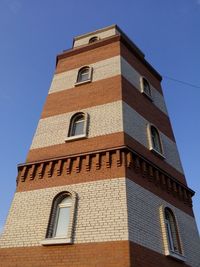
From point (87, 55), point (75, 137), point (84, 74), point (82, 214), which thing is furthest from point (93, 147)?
point (87, 55)

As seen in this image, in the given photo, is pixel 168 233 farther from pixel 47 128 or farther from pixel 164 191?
pixel 47 128

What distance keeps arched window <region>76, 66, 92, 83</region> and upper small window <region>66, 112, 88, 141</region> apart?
2.12 meters

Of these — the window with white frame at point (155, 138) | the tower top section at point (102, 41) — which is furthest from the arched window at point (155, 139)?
the tower top section at point (102, 41)

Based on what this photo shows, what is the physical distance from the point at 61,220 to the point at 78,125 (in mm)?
3663

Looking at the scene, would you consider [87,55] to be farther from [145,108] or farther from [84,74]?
[145,108]

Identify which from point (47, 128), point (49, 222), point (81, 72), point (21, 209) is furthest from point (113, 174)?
point (81, 72)

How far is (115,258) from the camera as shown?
5.80m

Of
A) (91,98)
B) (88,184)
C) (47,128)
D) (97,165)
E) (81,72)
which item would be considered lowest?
(88,184)

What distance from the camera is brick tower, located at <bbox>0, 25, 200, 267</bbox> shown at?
635 cm

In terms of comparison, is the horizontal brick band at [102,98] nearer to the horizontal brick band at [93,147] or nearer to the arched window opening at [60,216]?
the horizontal brick band at [93,147]

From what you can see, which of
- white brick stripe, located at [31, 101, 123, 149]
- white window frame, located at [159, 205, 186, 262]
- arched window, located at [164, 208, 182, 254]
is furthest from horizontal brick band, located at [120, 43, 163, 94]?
white window frame, located at [159, 205, 186, 262]

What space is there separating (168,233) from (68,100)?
239 inches

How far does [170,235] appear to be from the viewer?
305 inches

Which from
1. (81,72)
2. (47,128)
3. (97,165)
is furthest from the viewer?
(81,72)
